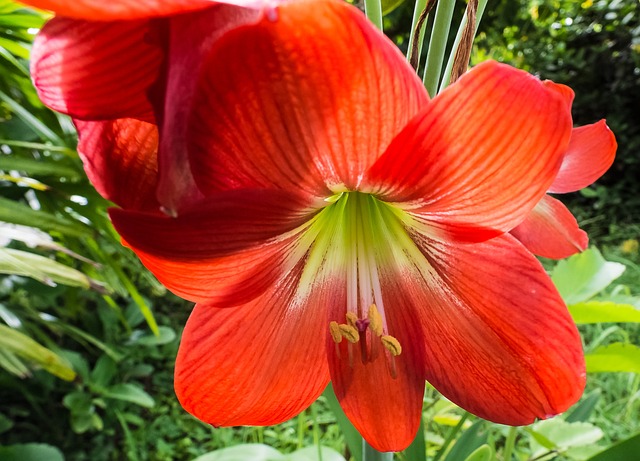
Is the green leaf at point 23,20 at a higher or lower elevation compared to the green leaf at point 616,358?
higher

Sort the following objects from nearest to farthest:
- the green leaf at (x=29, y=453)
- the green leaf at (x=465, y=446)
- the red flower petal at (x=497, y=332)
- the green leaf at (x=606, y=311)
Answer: the red flower petal at (x=497, y=332), the green leaf at (x=606, y=311), the green leaf at (x=465, y=446), the green leaf at (x=29, y=453)

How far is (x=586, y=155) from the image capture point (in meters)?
0.39

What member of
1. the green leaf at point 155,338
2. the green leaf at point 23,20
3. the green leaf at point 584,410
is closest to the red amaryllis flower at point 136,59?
the green leaf at point 23,20

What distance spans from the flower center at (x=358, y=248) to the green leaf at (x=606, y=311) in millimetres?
346

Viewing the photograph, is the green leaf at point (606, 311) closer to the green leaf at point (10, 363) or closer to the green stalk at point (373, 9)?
the green stalk at point (373, 9)

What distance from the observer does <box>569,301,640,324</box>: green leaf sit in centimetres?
60

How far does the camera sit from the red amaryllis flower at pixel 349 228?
0.21 metres

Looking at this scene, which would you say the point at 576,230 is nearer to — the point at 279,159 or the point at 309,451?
the point at 279,159

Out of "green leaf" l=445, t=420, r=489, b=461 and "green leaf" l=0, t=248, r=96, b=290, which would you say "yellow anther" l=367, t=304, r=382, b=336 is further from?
"green leaf" l=0, t=248, r=96, b=290

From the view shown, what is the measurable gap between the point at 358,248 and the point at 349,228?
0.01 metres

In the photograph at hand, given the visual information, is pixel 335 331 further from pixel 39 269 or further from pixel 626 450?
pixel 39 269

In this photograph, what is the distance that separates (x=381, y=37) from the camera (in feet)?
0.67

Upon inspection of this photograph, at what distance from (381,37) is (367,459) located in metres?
0.32

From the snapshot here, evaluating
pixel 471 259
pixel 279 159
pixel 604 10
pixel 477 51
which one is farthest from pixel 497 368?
pixel 604 10
